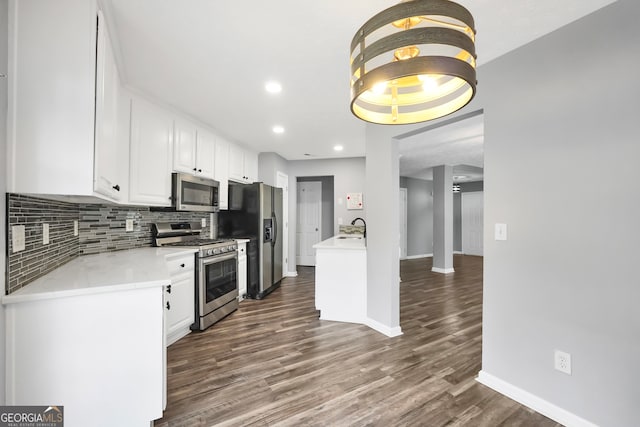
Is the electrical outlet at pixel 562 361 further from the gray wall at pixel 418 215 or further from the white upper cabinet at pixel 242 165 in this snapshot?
the gray wall at pixel 418 215

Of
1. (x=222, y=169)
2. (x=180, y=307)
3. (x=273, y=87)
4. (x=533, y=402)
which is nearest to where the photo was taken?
(x=533, y=402)

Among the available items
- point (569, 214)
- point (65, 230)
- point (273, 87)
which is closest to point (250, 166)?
point (273, 87)

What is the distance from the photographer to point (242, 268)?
377 centimetres

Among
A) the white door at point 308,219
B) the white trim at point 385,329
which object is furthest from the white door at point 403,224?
the white trim at point 385,329

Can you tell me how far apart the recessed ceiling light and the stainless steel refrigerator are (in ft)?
5.64

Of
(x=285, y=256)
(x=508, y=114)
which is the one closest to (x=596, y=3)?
(x=508, y=114)

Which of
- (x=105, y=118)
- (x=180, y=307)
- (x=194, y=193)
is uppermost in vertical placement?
(x=105, y=118)

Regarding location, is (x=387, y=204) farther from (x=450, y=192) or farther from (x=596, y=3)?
(x=450, y=192)

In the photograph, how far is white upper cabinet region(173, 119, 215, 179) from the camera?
117 inches

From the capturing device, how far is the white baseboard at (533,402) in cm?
151

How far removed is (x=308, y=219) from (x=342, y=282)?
350 cm

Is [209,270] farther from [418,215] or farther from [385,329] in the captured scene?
[418,215]

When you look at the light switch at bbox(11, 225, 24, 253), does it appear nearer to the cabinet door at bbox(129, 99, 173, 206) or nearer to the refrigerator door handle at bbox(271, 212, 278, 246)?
the cabinet door at bbox(129, 99, 173, 206)

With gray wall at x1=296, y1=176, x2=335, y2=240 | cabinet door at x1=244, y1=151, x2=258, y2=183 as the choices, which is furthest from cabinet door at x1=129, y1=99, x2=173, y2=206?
gray wall at x1=296, y1=176, x2=335, y2=240
